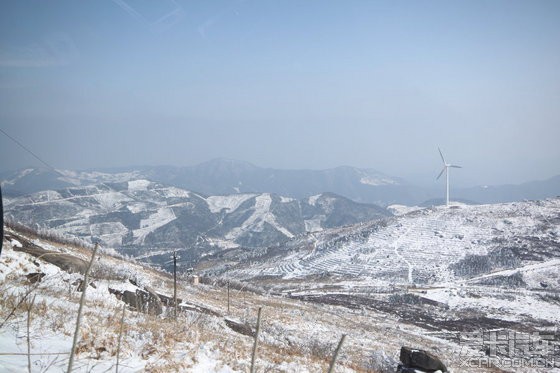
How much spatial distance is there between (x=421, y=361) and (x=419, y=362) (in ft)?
0.30

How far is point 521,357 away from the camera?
3447 cm

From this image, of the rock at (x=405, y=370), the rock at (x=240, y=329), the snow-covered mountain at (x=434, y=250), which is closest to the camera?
the rock at (x=405, y=370)

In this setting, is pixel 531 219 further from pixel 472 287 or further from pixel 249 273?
pixel 249 273

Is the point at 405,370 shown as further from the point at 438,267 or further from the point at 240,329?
the point at 438,267

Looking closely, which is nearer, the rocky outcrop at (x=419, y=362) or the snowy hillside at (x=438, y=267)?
the rocky outcrop at (x=419, y=362)

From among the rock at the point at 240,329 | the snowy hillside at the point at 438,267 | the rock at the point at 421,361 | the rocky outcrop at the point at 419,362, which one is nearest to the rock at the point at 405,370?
the rocky outcrop at the point at 419,362

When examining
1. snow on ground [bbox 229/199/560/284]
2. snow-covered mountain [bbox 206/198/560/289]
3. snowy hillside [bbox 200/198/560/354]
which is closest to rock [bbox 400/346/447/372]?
snowy hillside [bbox 200/198/560/354]

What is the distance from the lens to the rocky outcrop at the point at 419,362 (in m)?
14.3

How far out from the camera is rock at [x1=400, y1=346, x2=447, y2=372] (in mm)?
14328

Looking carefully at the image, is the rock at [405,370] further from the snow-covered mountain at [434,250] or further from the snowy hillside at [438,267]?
the snow-covered mountain at [434,250]

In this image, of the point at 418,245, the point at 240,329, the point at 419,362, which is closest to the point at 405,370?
the point at 419,362

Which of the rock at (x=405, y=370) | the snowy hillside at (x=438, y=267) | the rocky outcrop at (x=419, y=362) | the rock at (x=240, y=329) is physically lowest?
the snowy hillside at (x=438, y=267)

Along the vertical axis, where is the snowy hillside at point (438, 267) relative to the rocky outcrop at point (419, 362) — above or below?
below

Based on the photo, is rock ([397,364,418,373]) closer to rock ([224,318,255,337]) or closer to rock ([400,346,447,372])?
rock ([400,346,447,372])
